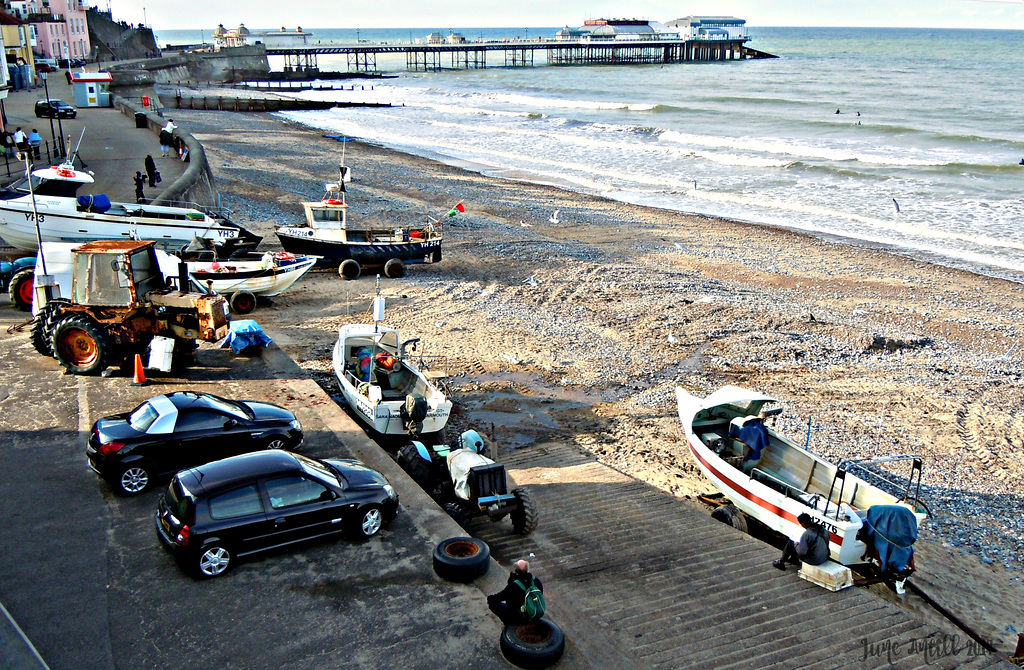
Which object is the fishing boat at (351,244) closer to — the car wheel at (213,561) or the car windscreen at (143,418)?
the car windscreen at (143,418)

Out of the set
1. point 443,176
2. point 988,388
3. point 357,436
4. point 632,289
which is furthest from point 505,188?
point 357,436

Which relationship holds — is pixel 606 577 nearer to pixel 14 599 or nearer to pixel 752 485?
pixel 752 485

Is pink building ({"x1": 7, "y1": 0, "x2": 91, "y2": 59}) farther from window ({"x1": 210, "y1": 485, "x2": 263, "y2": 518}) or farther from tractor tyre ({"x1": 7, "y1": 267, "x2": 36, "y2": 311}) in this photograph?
window ({"x1": 210, "y1": 485, "x2": 263, "y2": 518})

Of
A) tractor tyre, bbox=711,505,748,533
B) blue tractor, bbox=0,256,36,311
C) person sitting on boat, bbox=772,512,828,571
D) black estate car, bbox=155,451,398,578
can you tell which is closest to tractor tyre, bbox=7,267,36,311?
blue tractor, bbox=0,256,36,311

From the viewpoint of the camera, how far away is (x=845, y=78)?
102 metres

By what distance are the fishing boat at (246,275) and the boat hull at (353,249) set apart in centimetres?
307

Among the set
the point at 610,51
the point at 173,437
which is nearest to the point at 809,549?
the point at 173,437

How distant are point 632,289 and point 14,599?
58.4 ft

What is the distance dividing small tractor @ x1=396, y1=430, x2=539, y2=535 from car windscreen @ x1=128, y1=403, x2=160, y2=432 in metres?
3.45

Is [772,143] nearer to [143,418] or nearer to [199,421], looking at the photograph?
[199,421]

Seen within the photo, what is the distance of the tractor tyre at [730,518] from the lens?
37.4ft

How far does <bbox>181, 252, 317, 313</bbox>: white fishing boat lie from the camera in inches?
754

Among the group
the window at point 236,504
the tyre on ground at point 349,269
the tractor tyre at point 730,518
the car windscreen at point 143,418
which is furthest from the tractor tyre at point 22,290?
the tractor tyre at point 730,518

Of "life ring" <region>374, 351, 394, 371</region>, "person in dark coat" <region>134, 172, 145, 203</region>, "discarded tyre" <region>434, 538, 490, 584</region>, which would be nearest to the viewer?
"discarded tyre" <region>434, 538, 490, 584</region>
